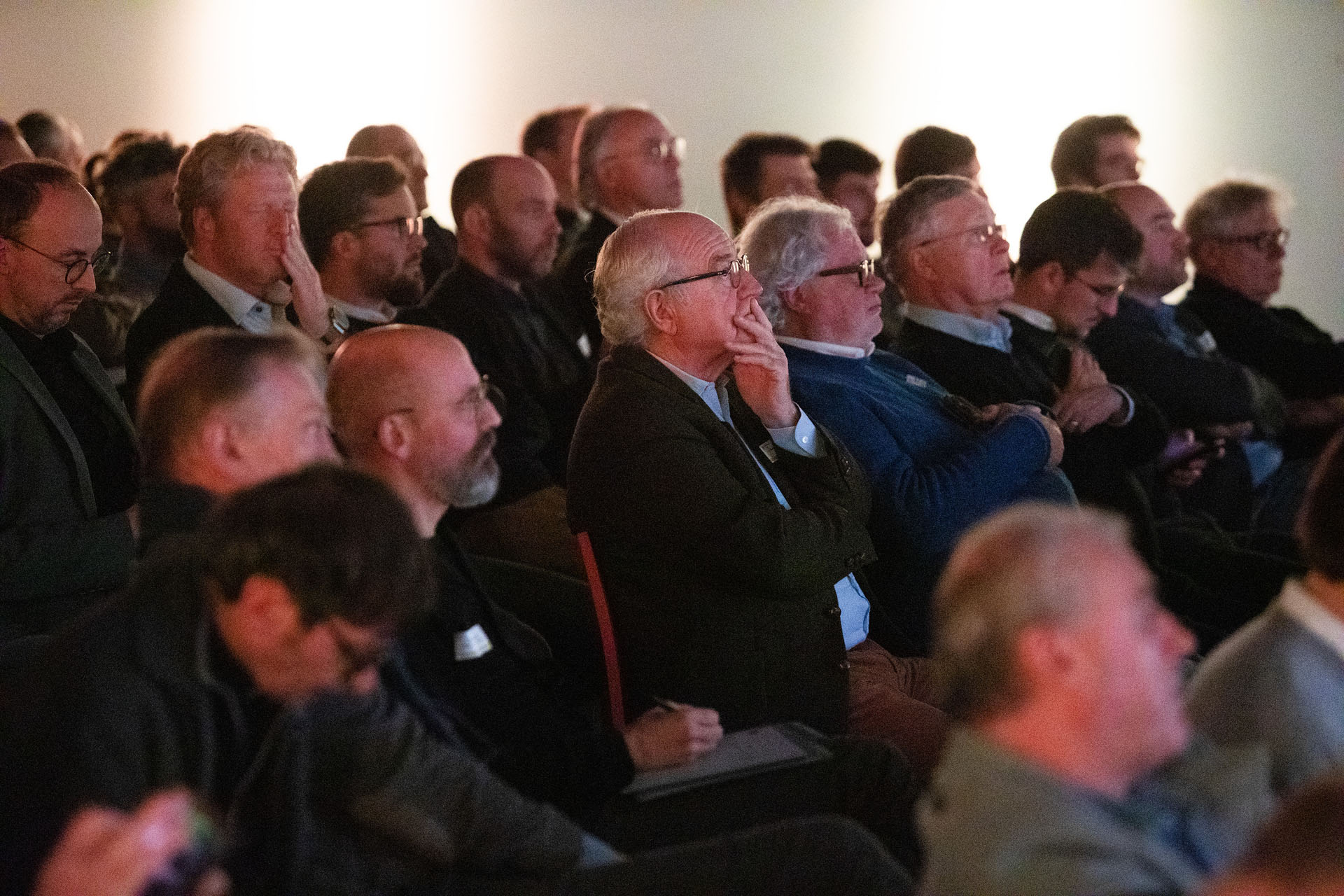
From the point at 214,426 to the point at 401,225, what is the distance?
180 centimetres

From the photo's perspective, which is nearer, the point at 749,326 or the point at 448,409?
the point at 448,409

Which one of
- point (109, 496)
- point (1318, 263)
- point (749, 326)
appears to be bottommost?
point (1318, 263)

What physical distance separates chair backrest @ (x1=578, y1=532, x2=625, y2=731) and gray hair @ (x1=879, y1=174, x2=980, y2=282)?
1.31 m

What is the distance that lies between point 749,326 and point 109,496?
4.05 feet

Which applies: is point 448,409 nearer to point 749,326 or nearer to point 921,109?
point 749,326

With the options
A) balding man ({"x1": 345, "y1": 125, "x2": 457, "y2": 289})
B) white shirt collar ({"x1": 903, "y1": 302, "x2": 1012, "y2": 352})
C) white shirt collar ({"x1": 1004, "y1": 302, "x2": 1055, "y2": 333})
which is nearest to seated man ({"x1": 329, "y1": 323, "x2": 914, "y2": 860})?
white shirt collar ({"x1": 903, "y1": 302, "x2": 1012, "y2": 352})

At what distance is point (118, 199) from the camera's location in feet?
13.3

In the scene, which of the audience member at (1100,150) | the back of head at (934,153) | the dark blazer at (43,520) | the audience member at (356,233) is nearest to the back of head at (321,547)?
the dark blazer at (43,520)

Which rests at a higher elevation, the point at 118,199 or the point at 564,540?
the point at 118,199

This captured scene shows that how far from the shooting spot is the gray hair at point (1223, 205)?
4559 mm

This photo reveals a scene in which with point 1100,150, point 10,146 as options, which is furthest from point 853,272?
point 10,146

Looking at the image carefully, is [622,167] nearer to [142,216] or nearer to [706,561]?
[142,216]

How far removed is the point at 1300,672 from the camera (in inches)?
60.6

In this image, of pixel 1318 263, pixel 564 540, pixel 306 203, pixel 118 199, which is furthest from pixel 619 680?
pixel 1318 263
